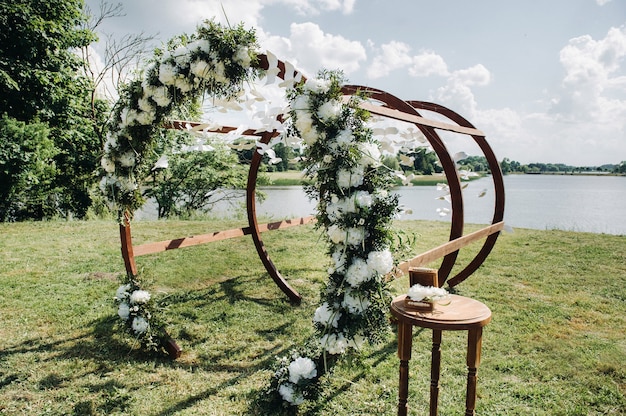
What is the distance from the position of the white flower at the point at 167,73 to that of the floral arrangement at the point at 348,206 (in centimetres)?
115

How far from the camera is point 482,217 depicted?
1456 cm

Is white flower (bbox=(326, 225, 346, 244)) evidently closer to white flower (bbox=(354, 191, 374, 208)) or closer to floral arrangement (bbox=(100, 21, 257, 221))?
white flower (bbox=(354, 191, 374, 208))

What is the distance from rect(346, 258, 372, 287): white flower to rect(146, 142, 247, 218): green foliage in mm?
14763

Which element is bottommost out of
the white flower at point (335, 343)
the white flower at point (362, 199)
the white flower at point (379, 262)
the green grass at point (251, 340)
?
the green grass at point (251, 340)

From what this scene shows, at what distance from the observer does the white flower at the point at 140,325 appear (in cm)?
394

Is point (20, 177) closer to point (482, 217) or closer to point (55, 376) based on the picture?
point (55, 376)

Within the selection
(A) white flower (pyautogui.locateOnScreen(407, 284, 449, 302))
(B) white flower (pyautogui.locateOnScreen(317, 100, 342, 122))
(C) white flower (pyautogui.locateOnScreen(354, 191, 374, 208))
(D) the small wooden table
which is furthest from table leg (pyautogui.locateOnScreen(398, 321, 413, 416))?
(B) white flower (pyautogui.locateOnScreen(317, 100, 342, 122))

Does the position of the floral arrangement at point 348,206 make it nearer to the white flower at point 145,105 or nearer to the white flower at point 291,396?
the white flower at point 291,396

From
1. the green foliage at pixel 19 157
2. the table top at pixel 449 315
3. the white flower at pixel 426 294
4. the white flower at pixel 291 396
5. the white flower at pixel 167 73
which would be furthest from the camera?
the green foliage at pixel 19 157

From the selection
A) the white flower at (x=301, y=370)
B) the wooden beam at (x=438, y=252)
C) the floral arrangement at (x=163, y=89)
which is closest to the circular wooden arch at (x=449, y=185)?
the wooden beam at (x=438, y=252)

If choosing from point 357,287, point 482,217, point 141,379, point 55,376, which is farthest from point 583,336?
point 482,217

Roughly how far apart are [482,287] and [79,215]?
53.1 ft

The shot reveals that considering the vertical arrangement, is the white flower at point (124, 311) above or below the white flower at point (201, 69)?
below

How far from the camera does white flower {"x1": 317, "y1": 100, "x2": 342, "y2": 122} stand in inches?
109
